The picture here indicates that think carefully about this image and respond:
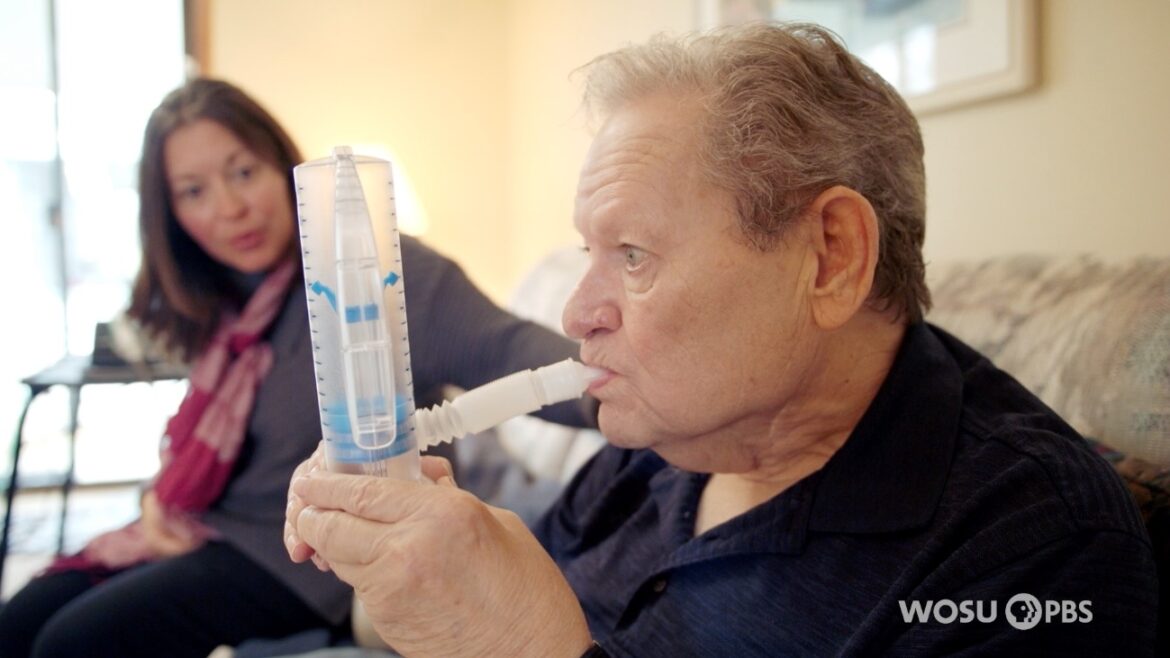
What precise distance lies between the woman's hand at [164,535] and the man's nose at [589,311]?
3.03 ft

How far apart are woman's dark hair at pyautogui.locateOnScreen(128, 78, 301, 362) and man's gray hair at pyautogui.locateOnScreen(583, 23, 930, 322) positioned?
815mm

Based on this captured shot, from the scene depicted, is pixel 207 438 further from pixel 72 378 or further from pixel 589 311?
pixel 72 378

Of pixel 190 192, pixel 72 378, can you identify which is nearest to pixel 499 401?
pixel 190 192

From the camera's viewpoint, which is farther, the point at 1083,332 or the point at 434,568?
the point at 1083,332

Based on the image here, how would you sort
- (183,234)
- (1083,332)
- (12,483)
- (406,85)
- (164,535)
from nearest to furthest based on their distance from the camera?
(1083,332)
(164,535)
(183,234)
(12,483)
(406,85)

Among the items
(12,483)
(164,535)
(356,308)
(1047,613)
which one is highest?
(356,308)

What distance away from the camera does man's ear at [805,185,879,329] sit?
0.72 metres

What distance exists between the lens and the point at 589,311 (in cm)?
76

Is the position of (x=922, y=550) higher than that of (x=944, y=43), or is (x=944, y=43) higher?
(x=944, y=43)

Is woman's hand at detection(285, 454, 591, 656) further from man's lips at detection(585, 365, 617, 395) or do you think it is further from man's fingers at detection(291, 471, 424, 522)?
man's lips at detection(585, 365, 617, 395)

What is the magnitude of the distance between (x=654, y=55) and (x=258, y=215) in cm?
89

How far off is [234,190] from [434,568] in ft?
3.47

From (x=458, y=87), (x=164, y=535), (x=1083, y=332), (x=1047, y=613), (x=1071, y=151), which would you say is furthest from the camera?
(x=458, y=87)

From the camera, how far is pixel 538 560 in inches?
24.9
